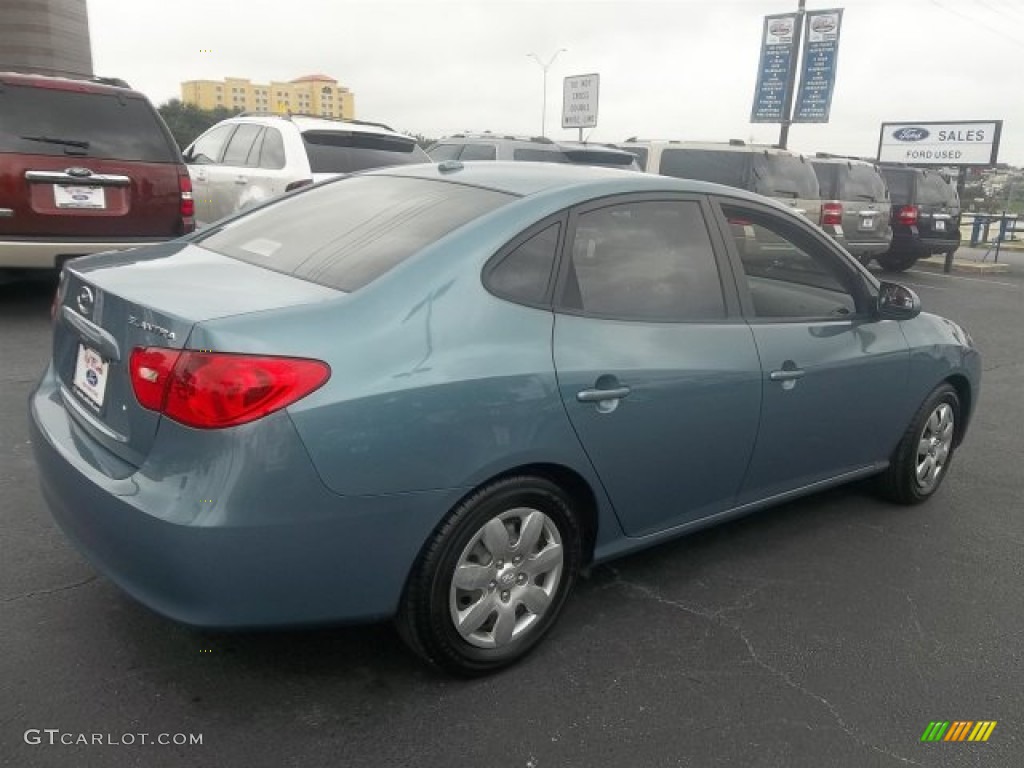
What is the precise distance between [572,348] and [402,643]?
1093mm

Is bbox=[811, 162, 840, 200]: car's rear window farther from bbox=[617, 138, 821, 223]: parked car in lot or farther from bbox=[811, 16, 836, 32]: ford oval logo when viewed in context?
bbox=[811, 16, 836, 32]: ford oval logo

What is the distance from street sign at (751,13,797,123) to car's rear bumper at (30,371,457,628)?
24.1m

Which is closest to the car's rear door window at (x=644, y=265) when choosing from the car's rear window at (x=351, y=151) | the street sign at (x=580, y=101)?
the car's rear window at (x=351, y=151)

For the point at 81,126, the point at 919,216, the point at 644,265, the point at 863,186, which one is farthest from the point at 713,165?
the point at 644,265

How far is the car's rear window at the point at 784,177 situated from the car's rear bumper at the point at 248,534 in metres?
10.8

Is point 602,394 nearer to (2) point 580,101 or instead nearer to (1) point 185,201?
(1) point 185,201

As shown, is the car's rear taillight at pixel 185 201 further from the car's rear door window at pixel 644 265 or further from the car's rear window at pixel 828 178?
the car's rear window at pixel 828 178

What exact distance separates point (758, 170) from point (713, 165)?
659 mm

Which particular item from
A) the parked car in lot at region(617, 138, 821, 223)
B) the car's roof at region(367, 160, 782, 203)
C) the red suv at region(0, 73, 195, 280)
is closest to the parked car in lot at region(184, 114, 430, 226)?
the red suv at region(0, 73, 195, 280)

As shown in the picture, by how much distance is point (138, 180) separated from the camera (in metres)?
6.75

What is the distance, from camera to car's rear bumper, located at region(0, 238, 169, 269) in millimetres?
6352

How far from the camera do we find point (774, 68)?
952 inches

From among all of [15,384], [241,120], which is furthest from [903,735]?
[241,120]

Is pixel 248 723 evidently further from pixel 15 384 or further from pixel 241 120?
pixel 241 120
